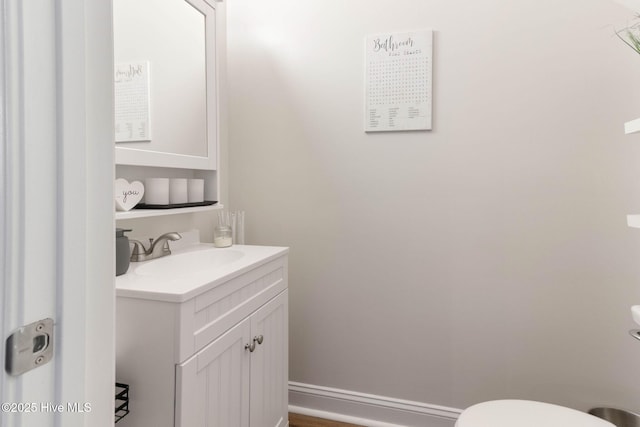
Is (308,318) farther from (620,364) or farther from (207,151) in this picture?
(620,364)

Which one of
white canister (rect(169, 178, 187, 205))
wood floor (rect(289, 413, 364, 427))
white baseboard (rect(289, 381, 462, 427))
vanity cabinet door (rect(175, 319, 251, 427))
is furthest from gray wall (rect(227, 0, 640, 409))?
vanity cabinet door (rect(175, 319, 251, 427))

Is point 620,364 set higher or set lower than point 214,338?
lower

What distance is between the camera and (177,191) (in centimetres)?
164

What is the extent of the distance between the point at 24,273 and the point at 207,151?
1471 millimetres

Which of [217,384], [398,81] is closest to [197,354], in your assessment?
[217,384]

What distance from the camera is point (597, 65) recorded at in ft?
5.34

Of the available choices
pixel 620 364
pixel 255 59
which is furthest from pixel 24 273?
pixel 620 364

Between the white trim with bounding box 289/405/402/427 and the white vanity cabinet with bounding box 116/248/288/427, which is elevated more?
the white vanity cabinet with bounding box 116/248/288/427

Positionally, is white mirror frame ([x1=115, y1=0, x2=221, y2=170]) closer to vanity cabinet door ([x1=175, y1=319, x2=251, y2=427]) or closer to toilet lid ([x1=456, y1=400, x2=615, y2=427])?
vanity cabinet door ([x1=175, y1=319, x2=251, y2=427])

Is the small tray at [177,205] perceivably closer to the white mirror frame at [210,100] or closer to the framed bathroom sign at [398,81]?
the white mirror frame at [210,100]

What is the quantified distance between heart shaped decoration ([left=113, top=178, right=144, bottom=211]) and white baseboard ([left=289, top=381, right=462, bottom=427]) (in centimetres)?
124

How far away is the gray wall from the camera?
1.65m

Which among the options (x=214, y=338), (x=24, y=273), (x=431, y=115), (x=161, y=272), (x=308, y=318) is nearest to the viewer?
(x=24, y=273)

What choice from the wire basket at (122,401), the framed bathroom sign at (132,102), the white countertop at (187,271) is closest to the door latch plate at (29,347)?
the white countertop at (187,271)
